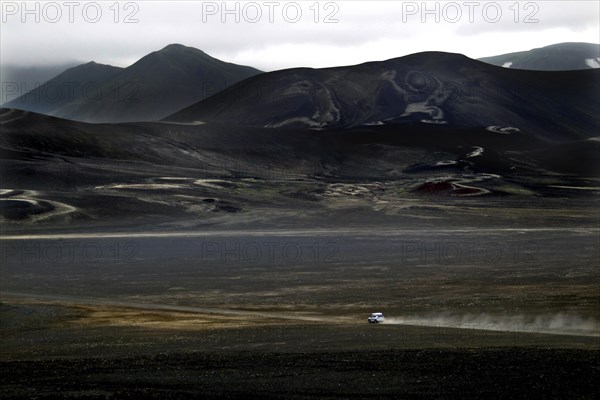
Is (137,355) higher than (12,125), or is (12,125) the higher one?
(12,125)

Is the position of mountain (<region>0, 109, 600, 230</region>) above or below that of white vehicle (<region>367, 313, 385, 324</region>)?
above

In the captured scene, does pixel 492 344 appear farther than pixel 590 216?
No

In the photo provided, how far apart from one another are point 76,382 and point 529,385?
44.0 ft

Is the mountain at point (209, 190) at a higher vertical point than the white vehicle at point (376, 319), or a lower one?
higher

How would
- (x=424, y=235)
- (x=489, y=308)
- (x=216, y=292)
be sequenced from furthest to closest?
(x=424, y=235) → (x=216, y=292) → (x=489, y=308)

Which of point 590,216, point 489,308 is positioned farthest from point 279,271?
point 590,216

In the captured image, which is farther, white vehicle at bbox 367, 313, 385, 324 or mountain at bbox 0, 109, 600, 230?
mountain at bbox 0, 109, 600, 230

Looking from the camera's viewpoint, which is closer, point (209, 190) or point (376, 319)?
point (376, 319)

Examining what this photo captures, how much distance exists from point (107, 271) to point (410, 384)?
52.4 m

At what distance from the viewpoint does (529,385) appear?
28.4 m

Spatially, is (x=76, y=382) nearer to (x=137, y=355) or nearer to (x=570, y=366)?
(x=137, y=355)

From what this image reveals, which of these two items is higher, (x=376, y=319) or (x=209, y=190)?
(x=209, y=190)

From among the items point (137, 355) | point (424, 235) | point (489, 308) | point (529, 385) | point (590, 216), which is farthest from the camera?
point (590, 216)

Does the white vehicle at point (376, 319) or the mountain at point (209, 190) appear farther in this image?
the mountain at point (209, 190)
